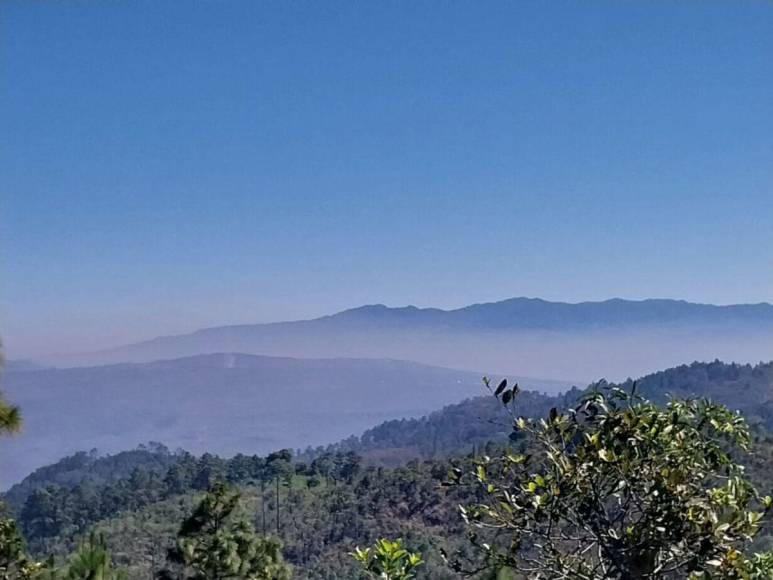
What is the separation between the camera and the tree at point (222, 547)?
11.2 meters

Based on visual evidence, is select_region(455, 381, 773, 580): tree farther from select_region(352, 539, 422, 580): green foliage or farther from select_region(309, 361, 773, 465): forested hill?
select_region(309, 361, 773, 465): forested hill

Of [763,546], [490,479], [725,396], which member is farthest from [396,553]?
[725,396]

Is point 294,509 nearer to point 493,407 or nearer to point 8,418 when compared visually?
point 8,418

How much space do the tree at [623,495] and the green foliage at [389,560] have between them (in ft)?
1.02

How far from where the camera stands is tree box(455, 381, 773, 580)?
2906mm

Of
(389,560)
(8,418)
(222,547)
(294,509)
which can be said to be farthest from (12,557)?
(294,509)

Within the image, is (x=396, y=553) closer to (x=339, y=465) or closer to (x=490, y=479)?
(x=490, y=479)

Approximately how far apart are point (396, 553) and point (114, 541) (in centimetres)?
5576

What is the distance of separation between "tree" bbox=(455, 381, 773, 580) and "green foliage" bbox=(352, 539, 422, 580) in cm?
31

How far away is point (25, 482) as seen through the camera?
428ft

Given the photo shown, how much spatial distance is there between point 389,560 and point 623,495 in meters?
0.91

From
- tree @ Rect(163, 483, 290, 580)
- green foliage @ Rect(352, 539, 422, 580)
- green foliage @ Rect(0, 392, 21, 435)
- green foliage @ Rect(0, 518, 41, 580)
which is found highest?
green foliage @ Rect(0, 392, 21, 435)

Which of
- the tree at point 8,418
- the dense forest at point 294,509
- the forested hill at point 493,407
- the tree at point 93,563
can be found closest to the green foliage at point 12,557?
the tree at point 93,563

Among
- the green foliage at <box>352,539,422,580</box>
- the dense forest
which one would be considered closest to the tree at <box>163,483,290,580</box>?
the green foliage at <box>352,539,422,580</box>
